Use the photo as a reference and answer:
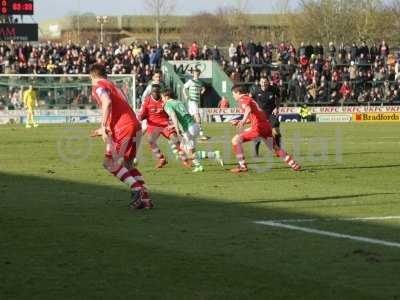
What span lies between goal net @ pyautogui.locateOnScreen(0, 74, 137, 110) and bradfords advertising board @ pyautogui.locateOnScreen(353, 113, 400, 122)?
1343cm

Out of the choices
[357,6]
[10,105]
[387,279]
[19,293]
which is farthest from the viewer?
[357,6]

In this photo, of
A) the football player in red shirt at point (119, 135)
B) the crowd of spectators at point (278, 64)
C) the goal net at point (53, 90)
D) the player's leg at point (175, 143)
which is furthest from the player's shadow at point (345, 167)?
the crowd of spectators at point (278, 64)

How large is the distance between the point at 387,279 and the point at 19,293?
9.81 ft

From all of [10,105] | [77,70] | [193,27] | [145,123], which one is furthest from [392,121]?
[193,27]

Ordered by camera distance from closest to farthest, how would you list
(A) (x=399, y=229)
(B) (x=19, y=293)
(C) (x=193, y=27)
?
1. (B) (x=19, y=293)
2. (A) (x=399, y=229)
3. (C) (x=193, y=27)

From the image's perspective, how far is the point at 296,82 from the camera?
55500mm

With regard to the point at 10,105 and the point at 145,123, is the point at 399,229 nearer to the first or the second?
the point at 145,123

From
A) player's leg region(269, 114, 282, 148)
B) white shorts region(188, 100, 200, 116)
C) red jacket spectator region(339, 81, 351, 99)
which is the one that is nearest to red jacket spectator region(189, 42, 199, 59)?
red jacket spectator region(339, 81, 351, 99)

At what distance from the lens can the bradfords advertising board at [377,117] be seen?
55.8m

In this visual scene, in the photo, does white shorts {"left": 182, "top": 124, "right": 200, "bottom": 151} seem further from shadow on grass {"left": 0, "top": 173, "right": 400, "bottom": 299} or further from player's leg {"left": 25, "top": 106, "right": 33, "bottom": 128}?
player's leg {"left": 25, "top": 106, "right": 33, "bottom": 128}

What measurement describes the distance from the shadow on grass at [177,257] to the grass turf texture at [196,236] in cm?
1

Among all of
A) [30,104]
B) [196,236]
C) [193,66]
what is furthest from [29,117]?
[196,236]

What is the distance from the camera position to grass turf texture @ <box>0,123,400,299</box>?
841cm

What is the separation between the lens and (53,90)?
4872cm
